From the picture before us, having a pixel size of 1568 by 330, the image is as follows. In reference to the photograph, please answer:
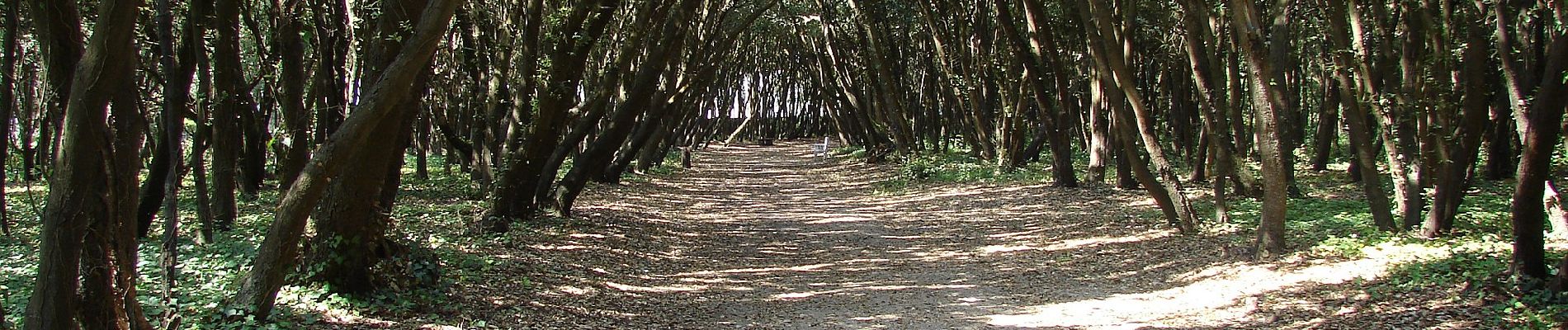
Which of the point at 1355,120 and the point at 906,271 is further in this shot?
the point at 906,271

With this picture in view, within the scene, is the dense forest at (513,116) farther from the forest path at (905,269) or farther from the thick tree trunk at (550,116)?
the forest path at (905,269)

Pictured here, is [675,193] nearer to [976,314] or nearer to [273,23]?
[273,23]

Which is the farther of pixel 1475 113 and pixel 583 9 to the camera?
pixel 583 9

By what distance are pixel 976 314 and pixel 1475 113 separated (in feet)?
13.3

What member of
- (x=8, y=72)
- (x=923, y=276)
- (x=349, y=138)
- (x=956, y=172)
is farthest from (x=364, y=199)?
(x=956, y=172)

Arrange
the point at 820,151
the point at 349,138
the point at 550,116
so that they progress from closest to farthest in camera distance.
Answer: the point at 349,138 < the point at 550,116 < the point at 820,151

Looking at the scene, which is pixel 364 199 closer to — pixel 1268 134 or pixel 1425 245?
pixel 1268 134

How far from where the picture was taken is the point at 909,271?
9.35 metres

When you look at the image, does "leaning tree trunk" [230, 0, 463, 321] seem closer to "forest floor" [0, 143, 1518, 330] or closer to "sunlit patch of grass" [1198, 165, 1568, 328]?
"forest floor" [0, 143, 1518, 330]

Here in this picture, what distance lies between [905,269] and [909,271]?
0.16 metres

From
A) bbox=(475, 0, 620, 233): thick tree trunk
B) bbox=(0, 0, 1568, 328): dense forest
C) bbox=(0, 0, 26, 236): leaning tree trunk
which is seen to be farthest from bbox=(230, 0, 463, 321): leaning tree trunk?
bbox=(475, 0, 620, 233): thick tree trunk

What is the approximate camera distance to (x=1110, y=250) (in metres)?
9.84

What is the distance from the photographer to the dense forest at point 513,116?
13.8ft

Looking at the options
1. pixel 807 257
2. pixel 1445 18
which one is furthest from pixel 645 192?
pixel 1445 18
